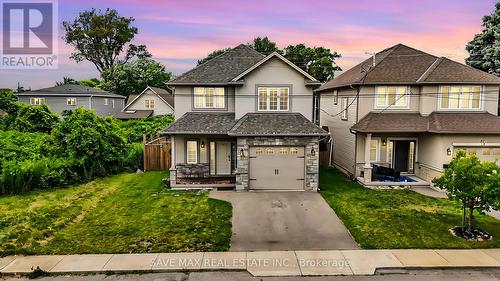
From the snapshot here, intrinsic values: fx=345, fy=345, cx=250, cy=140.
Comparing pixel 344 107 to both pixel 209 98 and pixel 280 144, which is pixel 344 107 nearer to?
pixel 280 144

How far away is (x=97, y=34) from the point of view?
62.5 meters

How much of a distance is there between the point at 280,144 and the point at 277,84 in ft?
11.1

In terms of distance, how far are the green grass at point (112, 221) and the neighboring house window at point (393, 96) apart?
10.8m

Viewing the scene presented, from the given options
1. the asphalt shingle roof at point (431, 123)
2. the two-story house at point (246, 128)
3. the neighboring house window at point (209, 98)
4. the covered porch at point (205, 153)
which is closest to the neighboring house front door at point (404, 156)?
the asphalt shingle roof at point (431, 123)

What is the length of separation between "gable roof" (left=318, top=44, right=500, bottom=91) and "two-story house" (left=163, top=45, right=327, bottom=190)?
14.9 ft

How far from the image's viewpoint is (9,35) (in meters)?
18.9

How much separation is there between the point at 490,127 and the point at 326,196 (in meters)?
9.32

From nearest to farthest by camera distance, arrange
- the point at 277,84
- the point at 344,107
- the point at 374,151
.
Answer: the point at 277,84
the point at 374,151
the point at 344,107

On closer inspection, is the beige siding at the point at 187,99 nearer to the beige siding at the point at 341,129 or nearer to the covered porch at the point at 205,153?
the covered porch at the point at 205,153

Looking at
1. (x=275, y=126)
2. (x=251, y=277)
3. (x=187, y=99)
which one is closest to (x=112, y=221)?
(x=251, y=277)

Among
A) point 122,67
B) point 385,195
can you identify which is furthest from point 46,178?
point 122,67

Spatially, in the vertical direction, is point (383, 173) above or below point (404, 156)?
below

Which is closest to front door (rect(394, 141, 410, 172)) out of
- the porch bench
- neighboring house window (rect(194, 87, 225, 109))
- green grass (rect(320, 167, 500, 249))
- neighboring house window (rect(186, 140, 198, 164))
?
the porch bench

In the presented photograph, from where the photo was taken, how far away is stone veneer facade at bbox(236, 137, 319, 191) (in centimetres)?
1658
